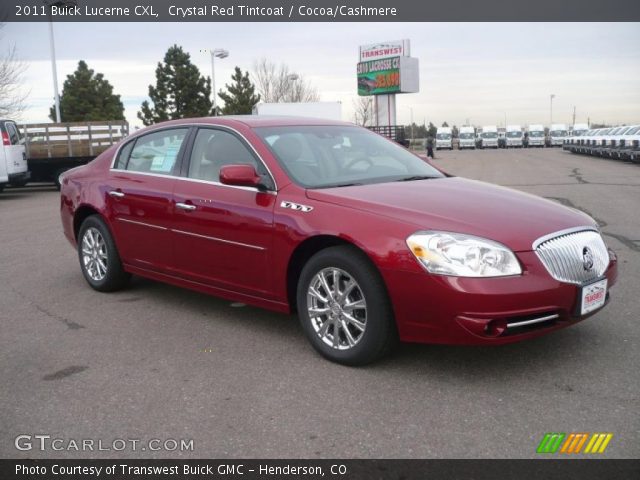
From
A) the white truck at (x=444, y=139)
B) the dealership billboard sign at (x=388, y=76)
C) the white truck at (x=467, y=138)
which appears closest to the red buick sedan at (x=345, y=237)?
the dealership billboard sign at (x=388, y=76)

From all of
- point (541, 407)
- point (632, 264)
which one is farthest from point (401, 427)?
point (632, 264)

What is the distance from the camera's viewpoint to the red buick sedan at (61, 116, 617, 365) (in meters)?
3.71

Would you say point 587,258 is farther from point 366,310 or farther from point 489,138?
point 489,138

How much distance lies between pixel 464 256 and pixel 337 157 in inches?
64.1

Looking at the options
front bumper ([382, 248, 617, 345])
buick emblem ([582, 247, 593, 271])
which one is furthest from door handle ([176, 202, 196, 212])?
buick emblem ([582, 247, 593, 271])

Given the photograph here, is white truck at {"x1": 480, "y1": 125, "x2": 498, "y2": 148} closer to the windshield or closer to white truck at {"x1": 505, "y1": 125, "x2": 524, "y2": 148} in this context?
white truck at {"x1": 505, "y1": 125, "x2": 524, "y2": 148}

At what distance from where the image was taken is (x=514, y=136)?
64.2 metres

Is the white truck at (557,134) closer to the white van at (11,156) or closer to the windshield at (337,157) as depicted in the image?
the white van at (11,156)

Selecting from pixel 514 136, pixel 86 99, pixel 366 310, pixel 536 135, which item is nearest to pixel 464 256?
pixel 366 310

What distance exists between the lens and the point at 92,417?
3531 millimetres

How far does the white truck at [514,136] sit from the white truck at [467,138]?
3321mm

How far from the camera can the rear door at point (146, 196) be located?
5375 millimetres

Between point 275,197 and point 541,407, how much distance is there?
213cm

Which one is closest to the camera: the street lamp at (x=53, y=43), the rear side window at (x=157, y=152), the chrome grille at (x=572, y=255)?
the chrome grille at (x=572, y=255)
